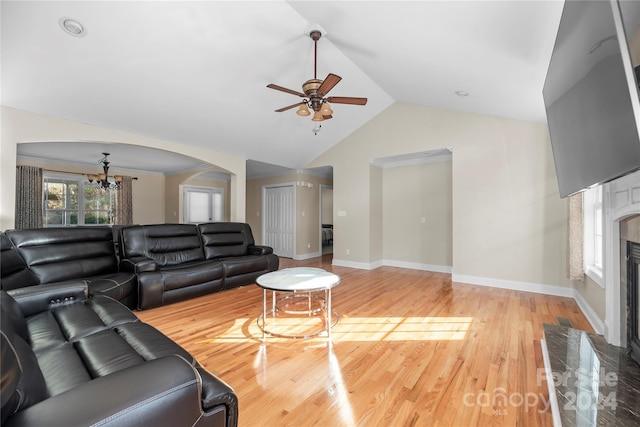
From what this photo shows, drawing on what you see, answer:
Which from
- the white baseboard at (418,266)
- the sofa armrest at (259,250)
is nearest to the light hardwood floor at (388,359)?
the sofa armrest at (259,250)

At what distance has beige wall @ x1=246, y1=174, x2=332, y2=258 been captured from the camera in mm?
7152

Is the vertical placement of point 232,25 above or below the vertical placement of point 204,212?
above

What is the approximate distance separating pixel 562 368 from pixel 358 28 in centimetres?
334

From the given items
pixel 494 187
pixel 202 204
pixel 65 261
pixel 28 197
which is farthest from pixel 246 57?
pixel 202 204

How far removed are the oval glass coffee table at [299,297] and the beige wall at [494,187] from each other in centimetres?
275

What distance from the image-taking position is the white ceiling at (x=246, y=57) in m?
2.30

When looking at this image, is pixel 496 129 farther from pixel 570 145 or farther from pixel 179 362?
pixel 179 362

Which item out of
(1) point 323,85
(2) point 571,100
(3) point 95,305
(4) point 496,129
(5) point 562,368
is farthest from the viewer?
(4) point 496,129

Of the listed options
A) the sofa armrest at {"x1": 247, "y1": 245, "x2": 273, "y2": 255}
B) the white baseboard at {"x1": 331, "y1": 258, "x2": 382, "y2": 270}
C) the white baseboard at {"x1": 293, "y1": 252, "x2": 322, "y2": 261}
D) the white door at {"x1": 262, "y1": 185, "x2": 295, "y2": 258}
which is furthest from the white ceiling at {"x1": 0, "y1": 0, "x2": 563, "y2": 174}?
the white baseboard at {"x1": 293, "y1": 252, "x2": 322, "y2": 261}

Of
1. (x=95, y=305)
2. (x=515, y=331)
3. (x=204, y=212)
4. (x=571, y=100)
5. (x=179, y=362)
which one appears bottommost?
(x=515, y=331)

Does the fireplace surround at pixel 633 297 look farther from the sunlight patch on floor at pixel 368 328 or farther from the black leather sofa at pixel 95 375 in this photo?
the black leather sofa at pixel 95 375

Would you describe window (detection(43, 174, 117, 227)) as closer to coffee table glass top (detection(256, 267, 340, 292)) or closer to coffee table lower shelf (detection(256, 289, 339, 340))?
coffee table lower shelf (detection(256, 289, 339, 340))

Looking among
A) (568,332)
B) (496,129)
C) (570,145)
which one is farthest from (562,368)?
(496,129)

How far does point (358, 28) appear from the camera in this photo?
2820mm
